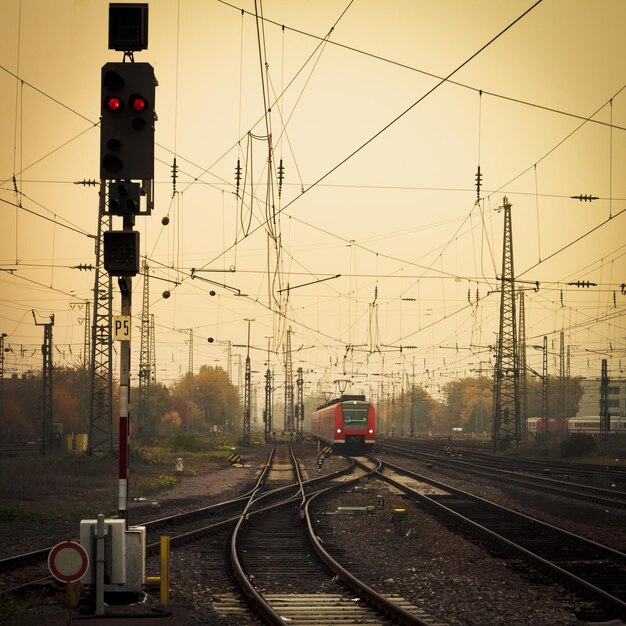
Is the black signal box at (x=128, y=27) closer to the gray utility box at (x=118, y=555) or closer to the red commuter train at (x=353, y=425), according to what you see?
the gray utility box at (x=118, y=555)

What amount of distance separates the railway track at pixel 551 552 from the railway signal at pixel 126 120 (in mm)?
8074

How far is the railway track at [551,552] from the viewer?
40.9ft

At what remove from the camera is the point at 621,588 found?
1317 centimetres

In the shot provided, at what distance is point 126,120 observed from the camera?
11531 mm

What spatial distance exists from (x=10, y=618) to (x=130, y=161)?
5605 millimetres

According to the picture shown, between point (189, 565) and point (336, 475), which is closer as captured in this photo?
point (189, 565)

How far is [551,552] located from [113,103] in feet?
37.1

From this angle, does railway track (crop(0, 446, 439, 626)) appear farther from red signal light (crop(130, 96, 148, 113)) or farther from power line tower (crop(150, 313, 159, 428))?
power line tower (crop(150, 313, 159, 428))

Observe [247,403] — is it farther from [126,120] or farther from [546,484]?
[126,120]

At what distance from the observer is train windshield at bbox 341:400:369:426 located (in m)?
57.5

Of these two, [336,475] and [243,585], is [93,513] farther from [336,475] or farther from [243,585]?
[336,475]

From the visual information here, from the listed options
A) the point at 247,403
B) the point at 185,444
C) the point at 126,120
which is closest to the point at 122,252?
the point at 126,120

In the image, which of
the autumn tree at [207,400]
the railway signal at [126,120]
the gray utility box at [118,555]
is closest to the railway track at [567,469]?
the gray utility box at [118,555]

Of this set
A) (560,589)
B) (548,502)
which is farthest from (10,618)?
(548,502)
